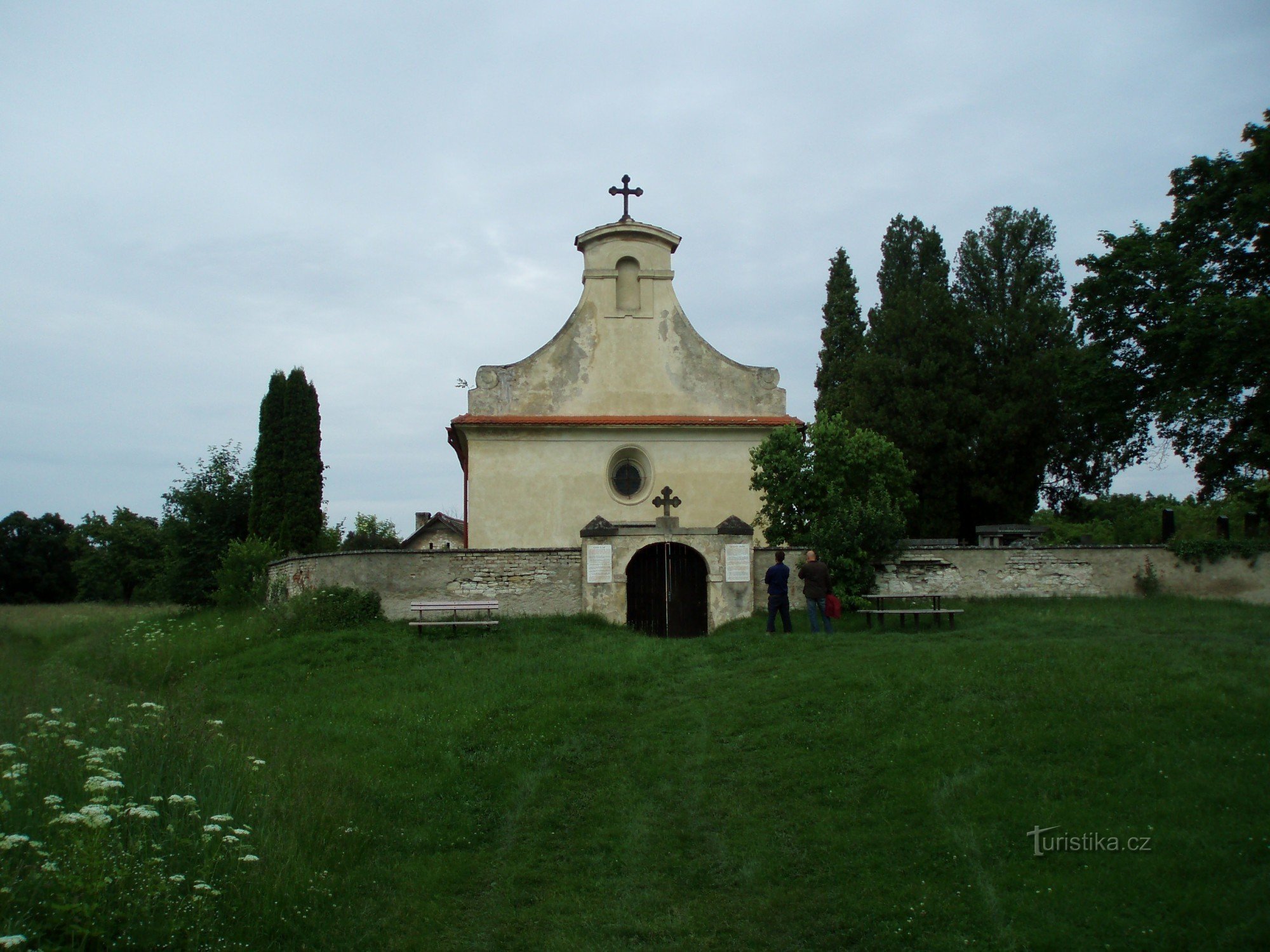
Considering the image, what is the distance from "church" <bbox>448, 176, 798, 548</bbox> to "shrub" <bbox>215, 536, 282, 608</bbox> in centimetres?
536

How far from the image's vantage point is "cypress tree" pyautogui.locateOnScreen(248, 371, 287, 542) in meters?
29.9

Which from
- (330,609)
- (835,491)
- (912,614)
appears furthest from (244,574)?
(912,614)

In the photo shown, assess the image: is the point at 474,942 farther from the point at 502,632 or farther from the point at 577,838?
the point at 502,632

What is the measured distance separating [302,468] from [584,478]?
412 inches

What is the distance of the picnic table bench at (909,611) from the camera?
A: 54.9ft

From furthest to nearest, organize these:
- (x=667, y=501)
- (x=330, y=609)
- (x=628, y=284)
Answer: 1. (x=628, y=284)
2. (x=667, y=501)
3. (x=330, y=609)

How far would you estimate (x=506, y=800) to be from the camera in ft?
30.1

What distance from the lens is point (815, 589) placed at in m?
17.2

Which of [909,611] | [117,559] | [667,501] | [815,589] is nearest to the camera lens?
[909,611]

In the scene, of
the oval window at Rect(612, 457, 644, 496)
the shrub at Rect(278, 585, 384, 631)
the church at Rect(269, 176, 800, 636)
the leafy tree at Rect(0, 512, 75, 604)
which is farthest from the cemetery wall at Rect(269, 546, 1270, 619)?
the leafy tree at Rect(0, 512, 75, 604)

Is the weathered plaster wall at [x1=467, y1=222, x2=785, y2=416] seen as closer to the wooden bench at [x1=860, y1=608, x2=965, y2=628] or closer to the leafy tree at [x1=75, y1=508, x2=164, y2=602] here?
the wooden bench at [x1=860, y1=608, x2=965, y2=628]

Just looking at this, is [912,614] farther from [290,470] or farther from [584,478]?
[290,470]

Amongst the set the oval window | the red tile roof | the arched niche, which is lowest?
the oval window

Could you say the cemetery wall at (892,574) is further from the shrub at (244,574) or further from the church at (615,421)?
the shrub at (244,574)
